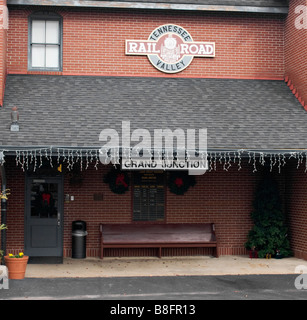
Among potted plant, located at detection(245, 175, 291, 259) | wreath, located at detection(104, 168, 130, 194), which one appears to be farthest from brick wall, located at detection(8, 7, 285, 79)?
potted plant, located at detection(245, 175, 291, 259)

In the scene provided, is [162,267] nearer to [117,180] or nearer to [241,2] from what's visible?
[117,180]

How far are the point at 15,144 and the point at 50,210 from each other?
3.41 meters

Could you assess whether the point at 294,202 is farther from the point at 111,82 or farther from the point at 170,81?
the point at 111,82

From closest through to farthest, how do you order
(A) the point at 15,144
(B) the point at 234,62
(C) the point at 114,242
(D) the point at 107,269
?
(A) the point at 15,144 → (D) the point at 107,269 → (C) the point at 114,242 → (B) the point at 234,62

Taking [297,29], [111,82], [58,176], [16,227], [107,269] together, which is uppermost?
[297,29]

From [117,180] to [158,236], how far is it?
1881 mm

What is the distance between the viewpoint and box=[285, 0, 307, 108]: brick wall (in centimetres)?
1432

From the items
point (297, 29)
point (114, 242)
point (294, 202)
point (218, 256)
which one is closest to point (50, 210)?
point (114, 242)

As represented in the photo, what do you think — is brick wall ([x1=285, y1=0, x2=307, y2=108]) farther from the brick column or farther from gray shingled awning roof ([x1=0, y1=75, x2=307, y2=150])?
the brick column

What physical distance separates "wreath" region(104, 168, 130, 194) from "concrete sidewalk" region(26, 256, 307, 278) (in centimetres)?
187

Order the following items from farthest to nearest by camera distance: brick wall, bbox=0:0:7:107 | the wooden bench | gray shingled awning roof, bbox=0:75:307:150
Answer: the wooden bench, brick wall, bbox=0:0:7:107, gray shingled awning roof, bbox=0:75:307:150

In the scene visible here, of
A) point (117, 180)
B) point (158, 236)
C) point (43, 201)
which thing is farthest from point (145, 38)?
point (158, 236)

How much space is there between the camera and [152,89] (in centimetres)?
1444

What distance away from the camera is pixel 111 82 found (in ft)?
48.0
